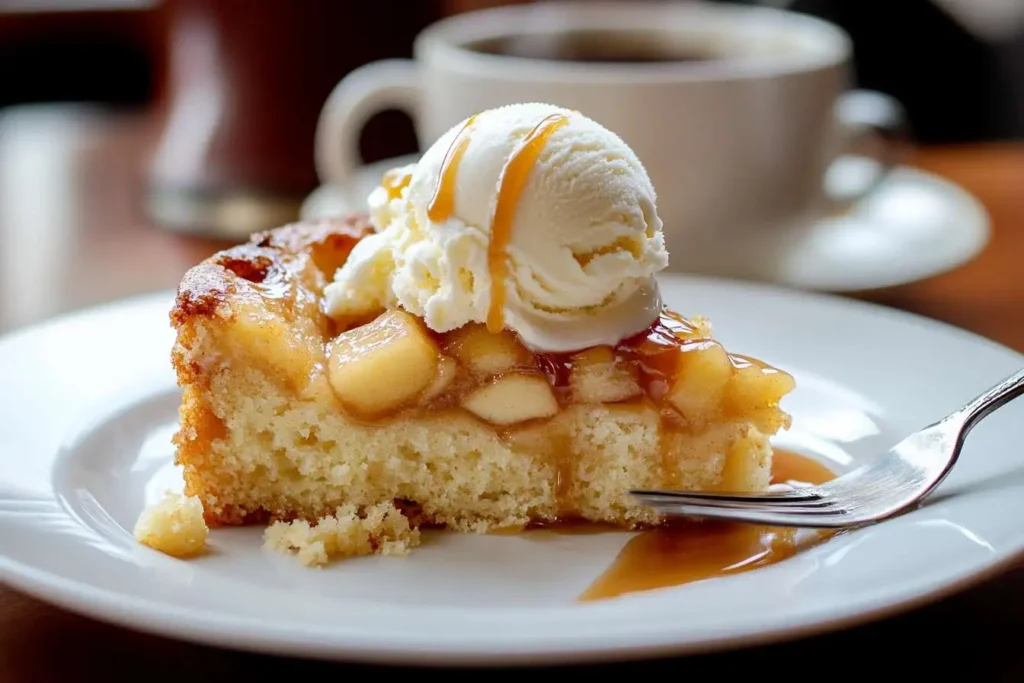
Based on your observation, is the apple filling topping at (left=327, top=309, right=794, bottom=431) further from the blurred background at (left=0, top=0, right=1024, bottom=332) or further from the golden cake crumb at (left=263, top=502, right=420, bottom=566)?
the blurred background at (left=0, top=0, right=1024, bottom=332)

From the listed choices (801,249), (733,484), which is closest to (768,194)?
(801,249)

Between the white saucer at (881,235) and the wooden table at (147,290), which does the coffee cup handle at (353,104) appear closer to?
the white saucer at (881,235)

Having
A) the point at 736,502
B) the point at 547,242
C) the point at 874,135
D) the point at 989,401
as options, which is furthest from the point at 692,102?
the point at 736,502

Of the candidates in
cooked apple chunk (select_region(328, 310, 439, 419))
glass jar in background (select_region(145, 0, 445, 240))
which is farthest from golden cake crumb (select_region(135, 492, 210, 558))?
glass jar in background (select_region(145, 0, 445, 240))

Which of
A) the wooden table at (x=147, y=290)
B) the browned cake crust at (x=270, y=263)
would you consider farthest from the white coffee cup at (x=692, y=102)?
the browned cake crust at (x=270, y=263)

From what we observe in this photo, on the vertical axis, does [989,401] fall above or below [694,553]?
above

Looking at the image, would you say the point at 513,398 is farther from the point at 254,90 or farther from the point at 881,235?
the point at 254,90
